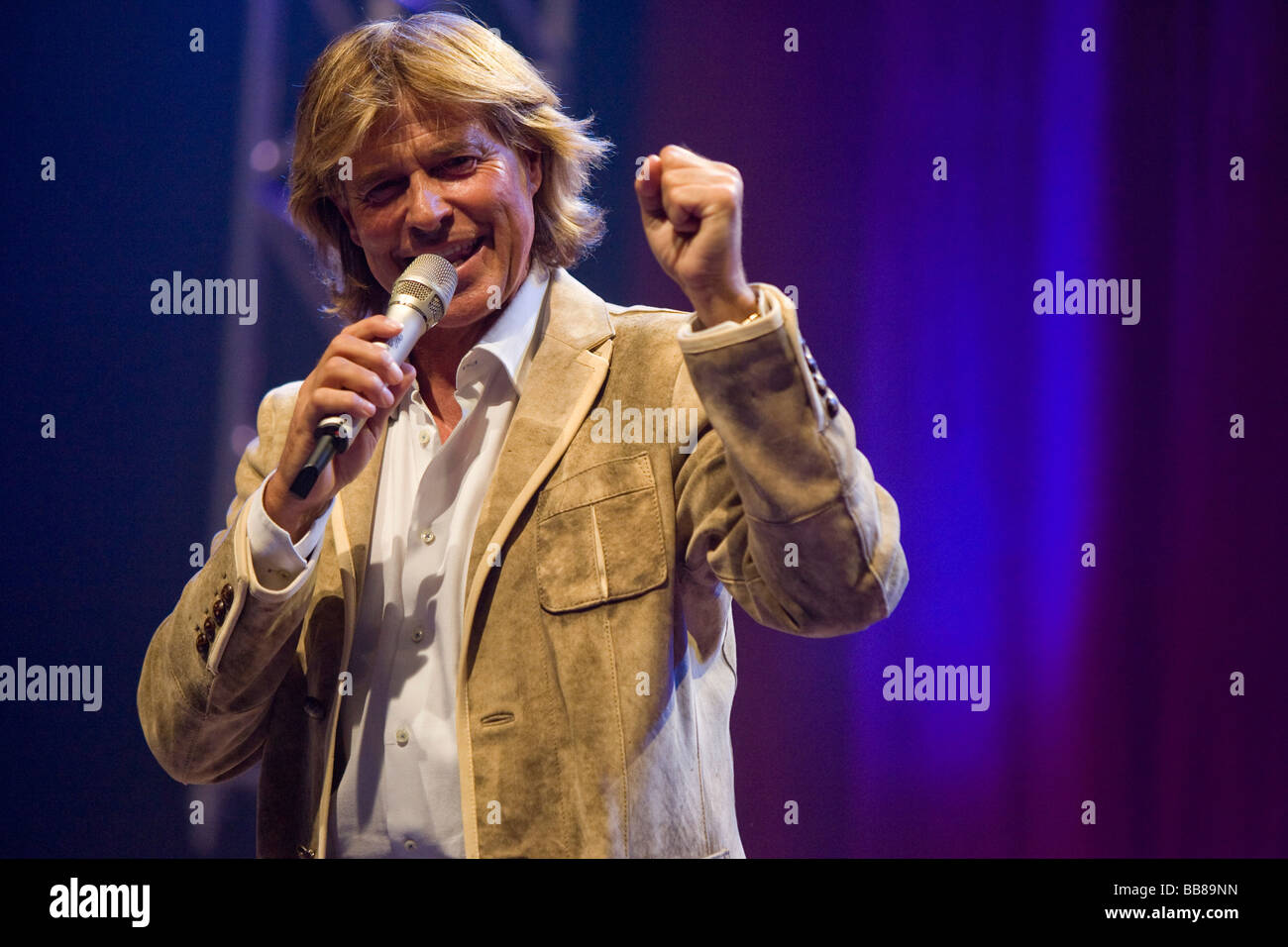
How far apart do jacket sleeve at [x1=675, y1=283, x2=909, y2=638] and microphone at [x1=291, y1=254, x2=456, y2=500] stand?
0.33m

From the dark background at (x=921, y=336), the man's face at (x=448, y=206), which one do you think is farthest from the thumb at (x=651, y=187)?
the dark background at (x=921, y=336)

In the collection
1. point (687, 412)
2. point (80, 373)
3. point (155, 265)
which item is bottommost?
point (687, 412)

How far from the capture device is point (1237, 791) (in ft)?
7.47

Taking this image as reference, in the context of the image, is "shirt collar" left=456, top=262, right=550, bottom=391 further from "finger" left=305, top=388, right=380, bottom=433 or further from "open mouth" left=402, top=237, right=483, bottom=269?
"finger" left=305, top=388, right=380, bottom=433

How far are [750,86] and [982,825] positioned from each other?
154 centimetres

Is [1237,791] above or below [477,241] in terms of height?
below

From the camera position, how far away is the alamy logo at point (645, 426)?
1.33 metres

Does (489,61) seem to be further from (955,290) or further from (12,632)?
(12,632)

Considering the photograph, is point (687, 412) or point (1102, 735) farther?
point (1102, 735)

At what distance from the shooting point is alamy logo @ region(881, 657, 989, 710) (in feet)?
7.33

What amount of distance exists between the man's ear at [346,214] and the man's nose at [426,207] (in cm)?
16

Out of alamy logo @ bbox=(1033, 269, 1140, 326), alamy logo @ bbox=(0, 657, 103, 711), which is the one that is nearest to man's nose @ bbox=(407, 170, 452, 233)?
alamy logo @ bbox=(1033, 269, 1140, 326)

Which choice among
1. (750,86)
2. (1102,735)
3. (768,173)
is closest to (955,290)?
(768,173)
